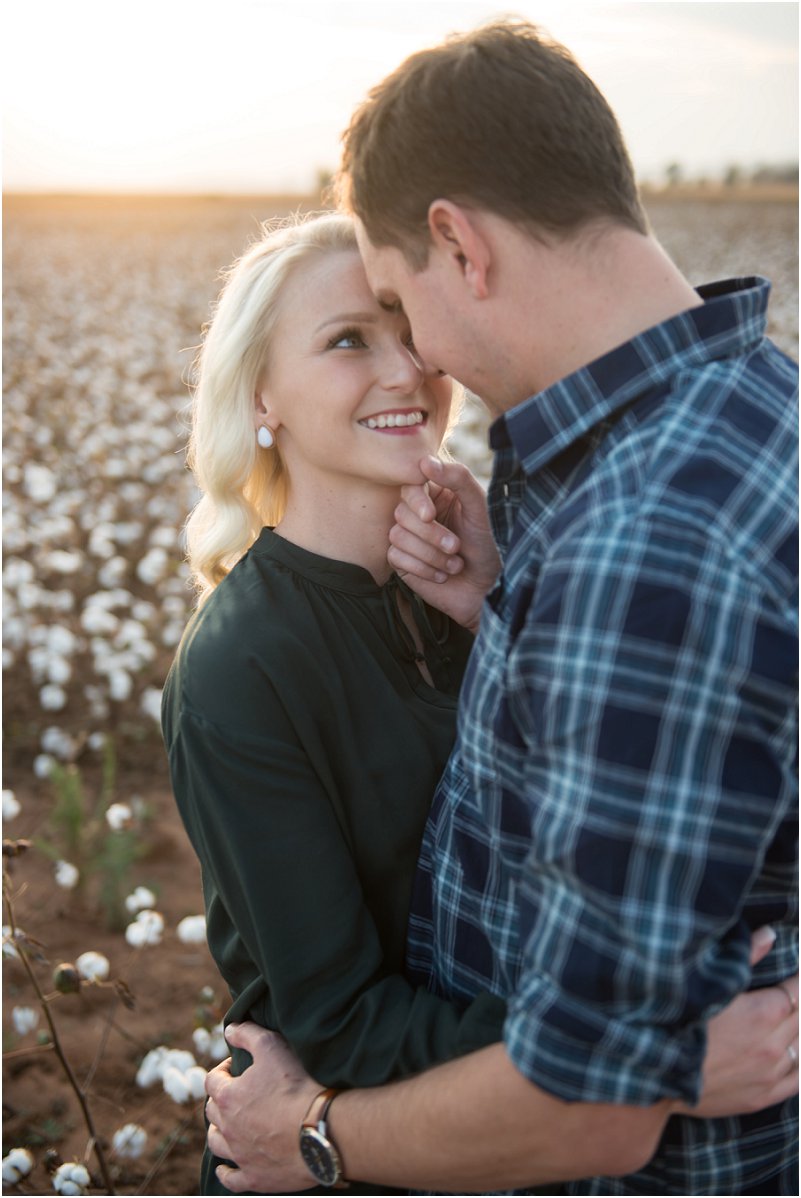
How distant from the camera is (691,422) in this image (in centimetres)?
154

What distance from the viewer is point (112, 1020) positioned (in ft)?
12.8

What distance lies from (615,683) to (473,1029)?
Result: 762 millimetres

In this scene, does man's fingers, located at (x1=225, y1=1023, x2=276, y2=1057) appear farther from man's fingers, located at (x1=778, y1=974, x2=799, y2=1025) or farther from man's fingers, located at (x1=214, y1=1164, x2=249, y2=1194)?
man's fingers, located at (x1=778, y1=974, x2=799, y2=1025)

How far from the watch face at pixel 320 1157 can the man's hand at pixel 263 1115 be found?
0.08 feet

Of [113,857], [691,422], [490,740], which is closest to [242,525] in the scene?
[490,740]

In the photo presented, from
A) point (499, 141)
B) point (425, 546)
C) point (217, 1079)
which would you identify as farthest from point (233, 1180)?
point (499, 141)

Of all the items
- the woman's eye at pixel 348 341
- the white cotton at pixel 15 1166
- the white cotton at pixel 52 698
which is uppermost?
the woman's eye at pixel 348 341

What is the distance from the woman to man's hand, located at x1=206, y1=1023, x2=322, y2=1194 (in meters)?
0.07

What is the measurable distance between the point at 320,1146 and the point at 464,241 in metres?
1.53

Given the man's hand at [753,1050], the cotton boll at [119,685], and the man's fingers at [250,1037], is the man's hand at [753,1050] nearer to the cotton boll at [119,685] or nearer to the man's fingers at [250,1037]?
the man's fingers at [250,1037]

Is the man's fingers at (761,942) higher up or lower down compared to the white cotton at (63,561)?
higher up

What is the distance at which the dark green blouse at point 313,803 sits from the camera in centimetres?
196

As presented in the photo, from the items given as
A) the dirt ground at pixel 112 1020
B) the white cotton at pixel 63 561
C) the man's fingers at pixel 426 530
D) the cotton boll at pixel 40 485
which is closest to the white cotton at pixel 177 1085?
the dirt ground at pixel 112 1020

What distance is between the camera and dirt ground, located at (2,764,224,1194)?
3535 millimetres
